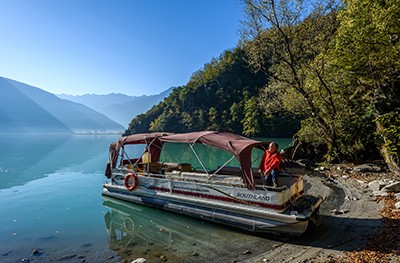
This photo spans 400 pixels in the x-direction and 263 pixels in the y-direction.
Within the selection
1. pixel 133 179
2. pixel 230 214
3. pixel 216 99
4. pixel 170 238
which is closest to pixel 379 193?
pixel 230 214

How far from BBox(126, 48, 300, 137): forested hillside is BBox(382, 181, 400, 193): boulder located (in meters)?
56.9

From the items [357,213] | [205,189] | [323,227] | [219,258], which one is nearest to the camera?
[219,258]

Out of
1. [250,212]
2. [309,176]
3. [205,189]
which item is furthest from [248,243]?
[309,176]

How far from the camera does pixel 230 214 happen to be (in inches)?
285

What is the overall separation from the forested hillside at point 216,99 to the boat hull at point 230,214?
2300 inches

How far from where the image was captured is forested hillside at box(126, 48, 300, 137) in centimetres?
7425

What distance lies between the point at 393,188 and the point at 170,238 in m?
8.83

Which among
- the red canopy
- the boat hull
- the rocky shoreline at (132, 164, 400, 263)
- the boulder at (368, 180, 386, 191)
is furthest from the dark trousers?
the boulder at (368, 180, 386, 191)

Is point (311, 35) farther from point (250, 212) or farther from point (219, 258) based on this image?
point (219, 258)

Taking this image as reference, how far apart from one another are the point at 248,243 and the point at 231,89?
7977 centimetres

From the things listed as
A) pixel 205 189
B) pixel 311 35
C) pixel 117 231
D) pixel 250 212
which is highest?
pixel 311 35

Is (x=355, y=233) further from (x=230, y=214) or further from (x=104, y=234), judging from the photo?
(x=104, y=234)

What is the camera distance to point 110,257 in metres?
6.17

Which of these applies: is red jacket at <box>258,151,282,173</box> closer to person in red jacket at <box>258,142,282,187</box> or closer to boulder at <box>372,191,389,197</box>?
person in red jacket at <box>258,142,282,187</box>
